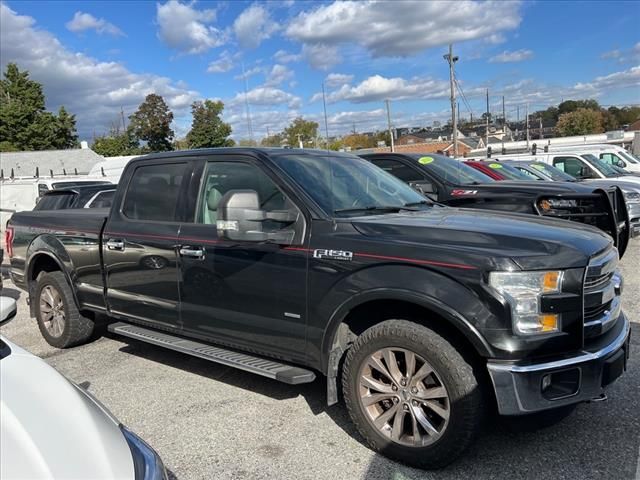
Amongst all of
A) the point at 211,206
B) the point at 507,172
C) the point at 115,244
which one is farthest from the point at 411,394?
the point at 507,172

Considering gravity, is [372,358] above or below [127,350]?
above

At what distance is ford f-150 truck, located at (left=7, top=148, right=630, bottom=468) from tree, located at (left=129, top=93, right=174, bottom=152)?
66.8 metres

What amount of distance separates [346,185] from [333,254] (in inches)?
33.5

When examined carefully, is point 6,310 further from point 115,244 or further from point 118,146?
point 118,146

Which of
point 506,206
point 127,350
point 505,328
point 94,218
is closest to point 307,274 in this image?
point 505,328

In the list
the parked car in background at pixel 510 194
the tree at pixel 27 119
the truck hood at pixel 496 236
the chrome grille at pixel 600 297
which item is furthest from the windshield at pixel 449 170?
the tree at pixel 27 119

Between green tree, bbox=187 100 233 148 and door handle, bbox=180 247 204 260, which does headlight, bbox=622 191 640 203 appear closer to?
door handle, bbox=180 247 204 260

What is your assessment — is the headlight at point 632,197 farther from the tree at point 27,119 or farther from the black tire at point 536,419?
the tree at point 27,119

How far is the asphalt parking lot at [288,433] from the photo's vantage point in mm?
3186

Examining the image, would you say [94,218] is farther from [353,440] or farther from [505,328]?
[505,328]

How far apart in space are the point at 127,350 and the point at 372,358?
3.32 metres

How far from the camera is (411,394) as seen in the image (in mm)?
3193

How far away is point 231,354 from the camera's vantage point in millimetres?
4031

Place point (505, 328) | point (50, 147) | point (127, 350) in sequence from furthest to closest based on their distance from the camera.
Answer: point (50, 147) < point (127, 350) < point (505, 328)
